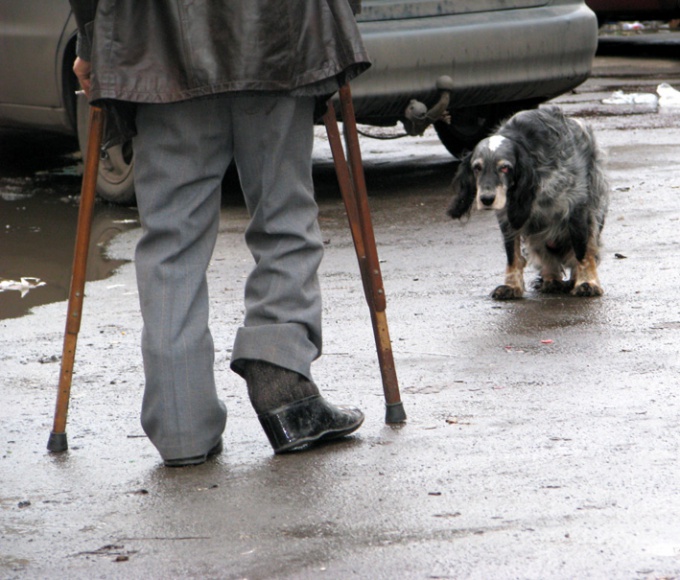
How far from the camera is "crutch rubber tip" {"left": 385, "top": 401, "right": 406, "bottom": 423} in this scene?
3.59 meters

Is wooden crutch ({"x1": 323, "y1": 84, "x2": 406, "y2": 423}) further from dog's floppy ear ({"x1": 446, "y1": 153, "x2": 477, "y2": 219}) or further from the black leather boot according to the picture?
dog's floppy ear ({"x1": 446, "y1": 153, "x2": 477, "y2": 219})

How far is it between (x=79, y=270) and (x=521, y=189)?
7.80ft

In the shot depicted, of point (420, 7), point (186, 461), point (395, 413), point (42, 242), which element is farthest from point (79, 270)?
point (420, 7)

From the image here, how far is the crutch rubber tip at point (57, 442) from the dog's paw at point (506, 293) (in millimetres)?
2256

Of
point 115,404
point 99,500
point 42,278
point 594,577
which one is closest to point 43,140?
point 42,278

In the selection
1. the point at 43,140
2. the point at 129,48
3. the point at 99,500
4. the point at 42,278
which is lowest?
the point at 43,140

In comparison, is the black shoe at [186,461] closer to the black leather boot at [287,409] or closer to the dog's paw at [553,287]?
the black leather boot at [287,409]

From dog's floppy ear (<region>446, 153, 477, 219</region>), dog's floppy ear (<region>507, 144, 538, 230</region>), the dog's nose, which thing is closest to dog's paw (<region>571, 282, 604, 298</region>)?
dog's floppy ear (<region>507, 144, 538, 230</region>)

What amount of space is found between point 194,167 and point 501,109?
17.6ft

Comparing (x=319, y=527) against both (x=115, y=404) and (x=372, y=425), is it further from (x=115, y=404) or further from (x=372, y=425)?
(x=115, y=404)

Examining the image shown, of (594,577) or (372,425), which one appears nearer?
(594,577)

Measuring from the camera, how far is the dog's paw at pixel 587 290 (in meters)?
5.24

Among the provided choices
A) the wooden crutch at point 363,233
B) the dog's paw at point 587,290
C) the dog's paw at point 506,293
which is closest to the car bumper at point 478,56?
the dog's paw at point 506,293

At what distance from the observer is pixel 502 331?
4.70m
